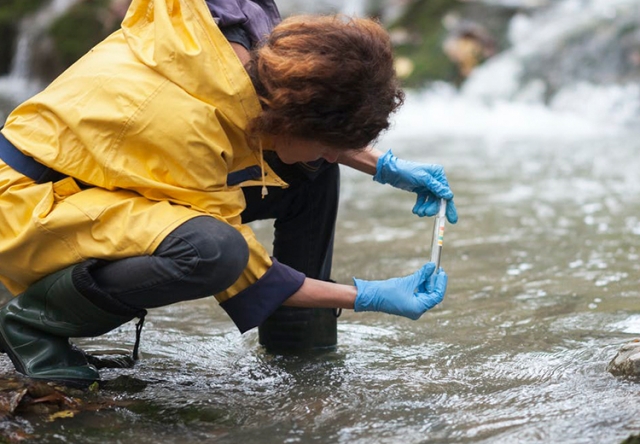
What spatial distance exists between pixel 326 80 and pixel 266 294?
57cm

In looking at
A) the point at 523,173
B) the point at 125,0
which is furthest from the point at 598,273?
the point at 125,0

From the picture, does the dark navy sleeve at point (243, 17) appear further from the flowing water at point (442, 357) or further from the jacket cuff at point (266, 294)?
the flowing water at point (442, 357)

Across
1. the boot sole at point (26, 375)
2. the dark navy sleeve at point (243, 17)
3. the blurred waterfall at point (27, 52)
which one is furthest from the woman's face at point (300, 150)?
the blurred waterfall at point (27, 52)

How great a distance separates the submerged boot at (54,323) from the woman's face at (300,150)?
21.5 inches

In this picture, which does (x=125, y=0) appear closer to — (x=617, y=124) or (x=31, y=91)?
(x=31, y=91)

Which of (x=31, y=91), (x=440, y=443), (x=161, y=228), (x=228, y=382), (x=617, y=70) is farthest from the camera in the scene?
(x=31, y=91)

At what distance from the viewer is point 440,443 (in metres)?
2.02

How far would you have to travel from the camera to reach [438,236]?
265 centimetres

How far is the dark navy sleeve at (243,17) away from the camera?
236 cm

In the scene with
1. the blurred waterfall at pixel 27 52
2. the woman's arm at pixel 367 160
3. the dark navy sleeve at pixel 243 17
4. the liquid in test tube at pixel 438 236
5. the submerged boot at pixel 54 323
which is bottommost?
the submerged boot at pixel 54 323

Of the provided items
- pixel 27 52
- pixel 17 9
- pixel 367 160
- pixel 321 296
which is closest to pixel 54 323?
pixel 321 296

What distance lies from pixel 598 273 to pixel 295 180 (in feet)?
4.83

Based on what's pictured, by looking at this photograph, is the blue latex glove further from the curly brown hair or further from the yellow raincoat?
the yellow raincoat

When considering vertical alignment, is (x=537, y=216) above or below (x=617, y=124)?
below
